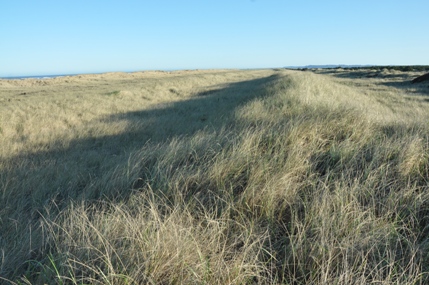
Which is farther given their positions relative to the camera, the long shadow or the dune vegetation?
the long shadow

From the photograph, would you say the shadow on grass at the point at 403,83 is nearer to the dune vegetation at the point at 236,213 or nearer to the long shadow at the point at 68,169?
the long shadow at the point at 68,169

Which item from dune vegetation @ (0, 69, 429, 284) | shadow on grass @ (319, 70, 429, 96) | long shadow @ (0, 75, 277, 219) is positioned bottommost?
long shadow @ (0, 75, 277, 219)

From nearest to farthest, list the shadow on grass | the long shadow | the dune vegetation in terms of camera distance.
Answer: the dune vegetation
the long shadow
the shadow on grass

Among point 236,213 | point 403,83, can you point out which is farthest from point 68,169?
point 403,83

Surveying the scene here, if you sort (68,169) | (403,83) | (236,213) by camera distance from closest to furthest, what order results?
(236,213)
(68,169)
(403,83)

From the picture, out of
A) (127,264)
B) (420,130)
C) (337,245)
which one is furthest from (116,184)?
(420,130)

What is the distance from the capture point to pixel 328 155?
3074 millimetres

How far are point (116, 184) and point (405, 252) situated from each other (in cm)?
237

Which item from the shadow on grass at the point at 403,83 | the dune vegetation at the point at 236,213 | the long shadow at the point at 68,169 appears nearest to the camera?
the dune vegetation at the point at 236,213

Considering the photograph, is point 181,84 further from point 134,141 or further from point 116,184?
point 116,184

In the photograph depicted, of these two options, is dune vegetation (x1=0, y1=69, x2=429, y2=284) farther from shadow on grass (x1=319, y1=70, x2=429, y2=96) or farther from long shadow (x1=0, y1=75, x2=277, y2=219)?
shadow on grass (x1=319, y1=70, x2=429, y2=96)

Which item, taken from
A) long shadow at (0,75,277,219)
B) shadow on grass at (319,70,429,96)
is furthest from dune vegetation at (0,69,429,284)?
shadow on grass at (319,70,429,96)

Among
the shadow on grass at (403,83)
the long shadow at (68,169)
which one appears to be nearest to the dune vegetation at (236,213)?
the long shadow at (68,169)

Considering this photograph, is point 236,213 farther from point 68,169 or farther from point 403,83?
point 403,83
